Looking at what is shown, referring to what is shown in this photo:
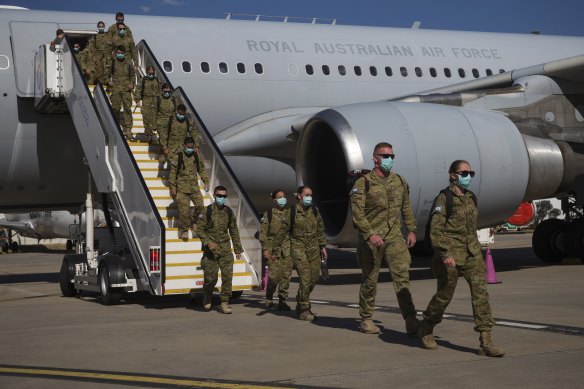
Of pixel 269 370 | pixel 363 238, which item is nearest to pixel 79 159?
pixel 363 238

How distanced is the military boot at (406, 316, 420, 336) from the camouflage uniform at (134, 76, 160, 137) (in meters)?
7.23

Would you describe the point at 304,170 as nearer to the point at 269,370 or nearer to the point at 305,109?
the point at 305,109

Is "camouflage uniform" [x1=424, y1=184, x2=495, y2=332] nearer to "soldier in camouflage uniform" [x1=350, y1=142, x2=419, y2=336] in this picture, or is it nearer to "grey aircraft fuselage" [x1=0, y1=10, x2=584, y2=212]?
"soldier in camouflage uniform" [x1=350, y1=142, x2=419, y2=336]

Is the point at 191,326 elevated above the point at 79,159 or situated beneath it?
situated beneath

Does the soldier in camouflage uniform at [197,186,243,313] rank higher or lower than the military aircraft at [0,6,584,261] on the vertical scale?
lower

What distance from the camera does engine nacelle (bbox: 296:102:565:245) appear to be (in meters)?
13.3

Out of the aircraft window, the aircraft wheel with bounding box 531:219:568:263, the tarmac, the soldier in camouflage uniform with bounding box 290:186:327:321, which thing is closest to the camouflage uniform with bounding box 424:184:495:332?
the tarmac

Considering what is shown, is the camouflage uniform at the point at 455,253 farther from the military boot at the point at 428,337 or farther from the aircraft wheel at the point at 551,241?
the aircraft wheel at the point at 551,241

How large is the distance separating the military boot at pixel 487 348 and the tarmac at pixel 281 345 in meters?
0.08

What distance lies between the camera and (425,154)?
13.4 m

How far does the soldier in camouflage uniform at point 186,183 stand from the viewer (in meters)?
12.6

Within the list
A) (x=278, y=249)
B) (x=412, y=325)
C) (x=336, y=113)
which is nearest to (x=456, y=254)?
(x=412, y=325)

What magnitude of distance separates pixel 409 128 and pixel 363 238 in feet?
17.0

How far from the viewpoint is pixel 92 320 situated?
10602 millimetres
